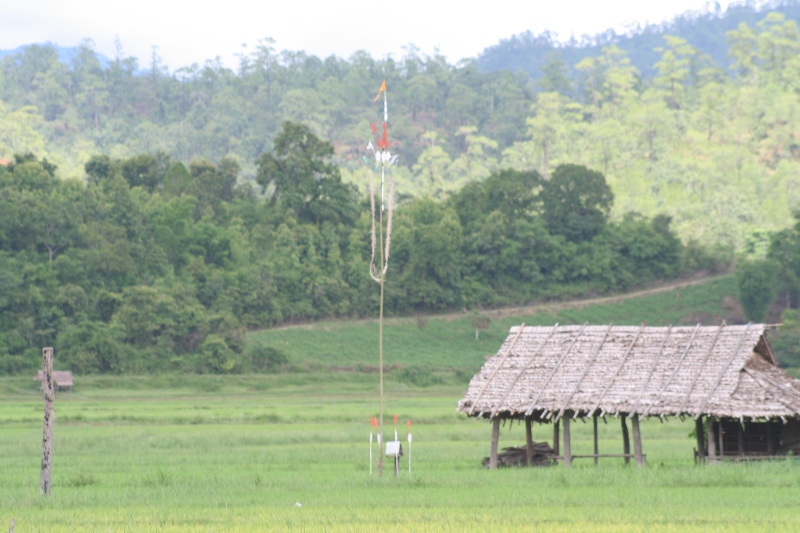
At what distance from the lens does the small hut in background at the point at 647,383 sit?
2264cm

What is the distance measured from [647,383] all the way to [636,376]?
35cm

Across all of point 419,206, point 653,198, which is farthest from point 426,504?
point 653,198

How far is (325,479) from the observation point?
2191 cm

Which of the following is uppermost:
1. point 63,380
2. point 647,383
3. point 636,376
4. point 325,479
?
point 636,376

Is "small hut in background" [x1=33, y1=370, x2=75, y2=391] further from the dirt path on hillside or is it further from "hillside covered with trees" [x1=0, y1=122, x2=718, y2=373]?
the dirt path on hillside

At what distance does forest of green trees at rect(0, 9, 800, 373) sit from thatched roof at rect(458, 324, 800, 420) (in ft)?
98.4

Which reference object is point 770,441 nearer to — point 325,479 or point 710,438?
point 710,438

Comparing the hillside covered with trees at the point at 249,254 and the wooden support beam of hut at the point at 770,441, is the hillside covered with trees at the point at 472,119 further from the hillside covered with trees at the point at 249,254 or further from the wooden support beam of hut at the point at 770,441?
the wooden support beam of hut at the point at 770,441

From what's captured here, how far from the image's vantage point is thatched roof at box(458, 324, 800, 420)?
2259 centimetres

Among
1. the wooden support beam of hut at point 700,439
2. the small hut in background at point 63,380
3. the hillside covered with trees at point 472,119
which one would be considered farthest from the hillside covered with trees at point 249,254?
the wooden support beam of hut at point 700,439

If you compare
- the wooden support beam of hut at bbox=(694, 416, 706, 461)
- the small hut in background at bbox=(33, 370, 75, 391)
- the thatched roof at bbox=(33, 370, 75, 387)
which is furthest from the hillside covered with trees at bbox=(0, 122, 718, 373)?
the wooden support beam of hut at bbox=(694, 416, 706, 461)

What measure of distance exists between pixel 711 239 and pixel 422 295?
2486 cm

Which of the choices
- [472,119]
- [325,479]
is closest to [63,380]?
[325,479]

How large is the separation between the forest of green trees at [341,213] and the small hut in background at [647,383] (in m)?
30.0
